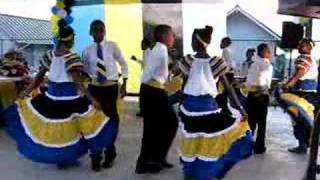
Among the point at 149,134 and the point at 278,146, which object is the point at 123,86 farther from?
the point at 278,146

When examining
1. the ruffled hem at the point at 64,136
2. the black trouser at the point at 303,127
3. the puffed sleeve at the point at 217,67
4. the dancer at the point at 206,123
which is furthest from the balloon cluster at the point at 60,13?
the black trouser at the point at 303,127

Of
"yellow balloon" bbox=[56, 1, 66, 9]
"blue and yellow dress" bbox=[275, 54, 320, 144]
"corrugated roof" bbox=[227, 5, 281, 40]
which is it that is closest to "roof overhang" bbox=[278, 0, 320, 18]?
"blue and yellow dress" bbox=[275, 54, 320, 144]

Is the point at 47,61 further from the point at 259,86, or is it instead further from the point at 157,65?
the point at 259,86

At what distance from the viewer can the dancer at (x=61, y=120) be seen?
6.03 m

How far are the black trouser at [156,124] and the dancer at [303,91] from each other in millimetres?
1590

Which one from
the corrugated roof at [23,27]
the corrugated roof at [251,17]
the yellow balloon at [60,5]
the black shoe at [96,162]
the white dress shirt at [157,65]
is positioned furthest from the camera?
the corrugated roof at [23,27]

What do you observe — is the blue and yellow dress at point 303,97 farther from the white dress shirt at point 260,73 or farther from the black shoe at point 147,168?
the black shoe at point 147,168

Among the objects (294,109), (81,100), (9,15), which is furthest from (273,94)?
(9,15)

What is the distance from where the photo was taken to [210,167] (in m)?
5.40

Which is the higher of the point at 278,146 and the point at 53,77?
the point at 53,77

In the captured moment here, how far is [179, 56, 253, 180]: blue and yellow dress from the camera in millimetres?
5344

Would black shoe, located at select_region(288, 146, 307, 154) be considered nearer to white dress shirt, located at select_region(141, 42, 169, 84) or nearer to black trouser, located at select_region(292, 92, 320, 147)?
black trouser, located at select_region(292, 92, 320, 147)

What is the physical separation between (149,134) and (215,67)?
1226 mm

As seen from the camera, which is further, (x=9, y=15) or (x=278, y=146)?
(x=9, y=15)
